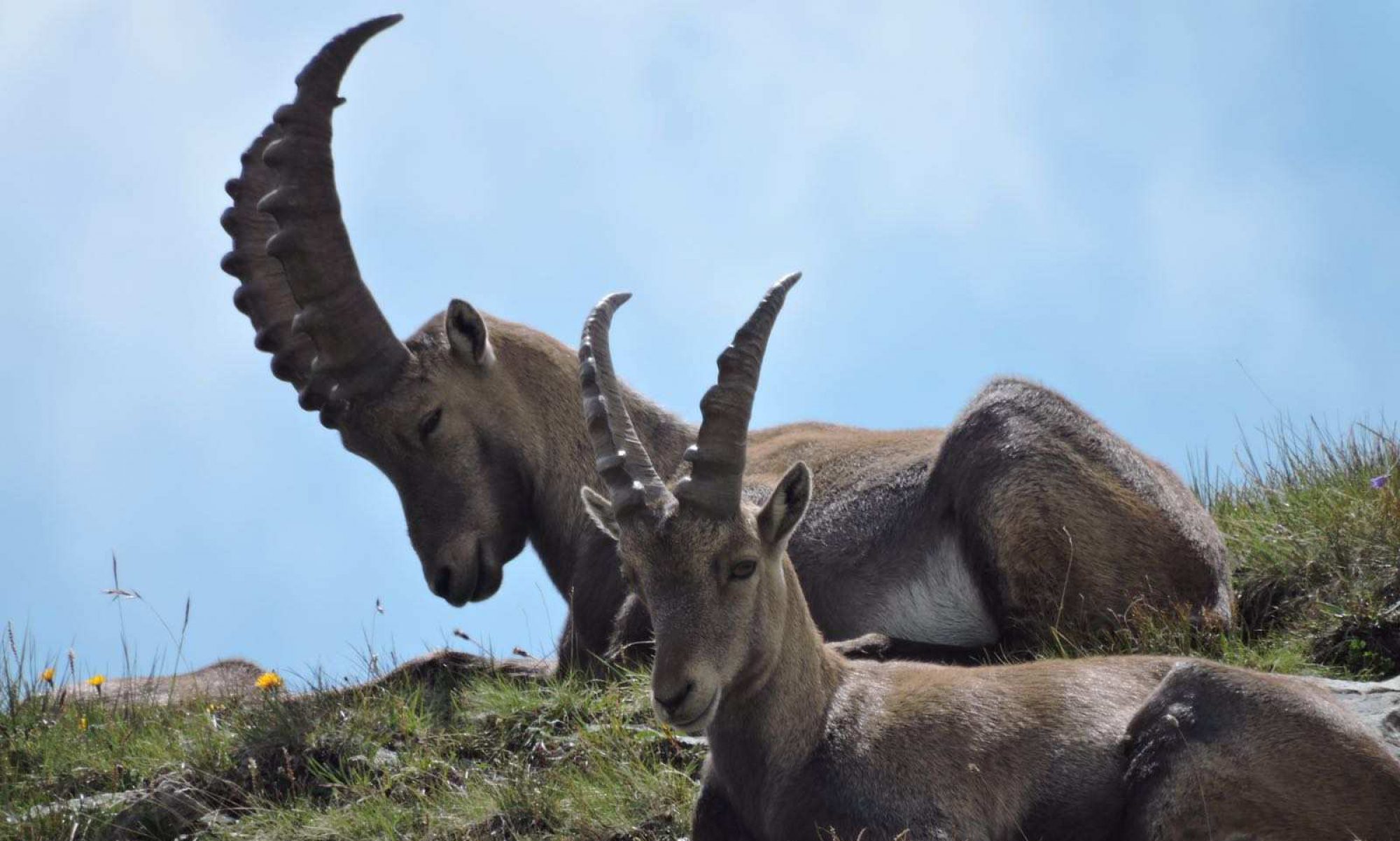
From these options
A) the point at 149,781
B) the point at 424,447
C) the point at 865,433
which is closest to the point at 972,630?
the point at 865,433

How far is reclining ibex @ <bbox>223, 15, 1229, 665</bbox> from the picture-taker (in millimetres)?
8531

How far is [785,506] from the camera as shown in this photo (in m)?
6.77

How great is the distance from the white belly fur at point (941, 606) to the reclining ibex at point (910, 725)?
5.62ft

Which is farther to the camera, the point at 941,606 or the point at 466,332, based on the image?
the point at 466,332

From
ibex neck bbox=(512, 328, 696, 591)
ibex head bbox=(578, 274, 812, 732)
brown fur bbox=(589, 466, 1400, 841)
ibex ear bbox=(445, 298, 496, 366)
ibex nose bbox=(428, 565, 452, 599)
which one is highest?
ibex ear bbox=(445, 298, 496, 366)

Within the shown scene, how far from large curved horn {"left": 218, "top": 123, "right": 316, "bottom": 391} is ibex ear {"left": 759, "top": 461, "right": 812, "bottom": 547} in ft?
15.7

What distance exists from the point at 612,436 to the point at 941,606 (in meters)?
2.58

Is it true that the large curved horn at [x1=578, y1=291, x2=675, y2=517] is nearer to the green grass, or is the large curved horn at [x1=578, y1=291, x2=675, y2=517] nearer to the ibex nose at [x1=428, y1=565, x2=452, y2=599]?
the green grass

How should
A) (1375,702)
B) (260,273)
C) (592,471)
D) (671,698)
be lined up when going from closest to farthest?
(671,698) → (1375,702) → (592,471) → (260,273)

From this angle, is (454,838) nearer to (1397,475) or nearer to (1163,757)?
(1163,757)

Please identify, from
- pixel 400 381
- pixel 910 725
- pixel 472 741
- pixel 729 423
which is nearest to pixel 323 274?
Result: pixel 400 381

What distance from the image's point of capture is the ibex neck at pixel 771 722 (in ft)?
21.8

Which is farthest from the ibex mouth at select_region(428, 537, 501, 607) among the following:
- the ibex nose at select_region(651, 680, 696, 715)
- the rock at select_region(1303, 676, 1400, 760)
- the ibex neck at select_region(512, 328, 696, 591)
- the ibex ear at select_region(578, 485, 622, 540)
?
the rock at select_region(1303, 676, 1400, 760)

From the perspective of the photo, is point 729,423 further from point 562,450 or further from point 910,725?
point 562,450
